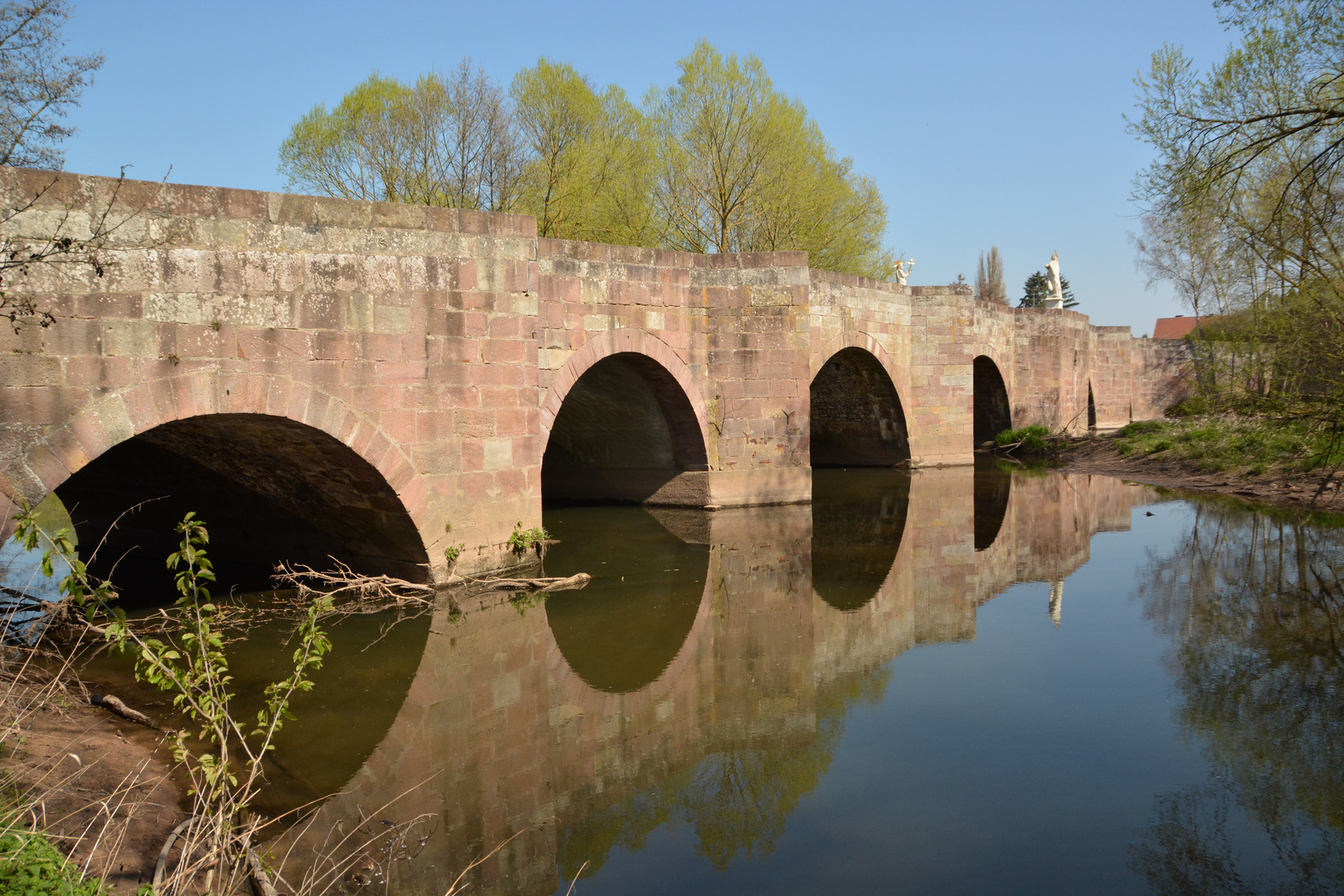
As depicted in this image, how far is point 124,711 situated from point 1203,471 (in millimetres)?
15182

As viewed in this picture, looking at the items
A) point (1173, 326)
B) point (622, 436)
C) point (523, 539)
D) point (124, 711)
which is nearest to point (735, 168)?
point (622, 436)

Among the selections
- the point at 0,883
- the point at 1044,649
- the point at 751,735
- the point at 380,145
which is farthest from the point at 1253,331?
the point at 380,145

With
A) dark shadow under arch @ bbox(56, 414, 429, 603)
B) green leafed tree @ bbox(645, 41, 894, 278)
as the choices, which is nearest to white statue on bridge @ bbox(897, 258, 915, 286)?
green leafed tree @ bbox(645, 41, 894, 278)

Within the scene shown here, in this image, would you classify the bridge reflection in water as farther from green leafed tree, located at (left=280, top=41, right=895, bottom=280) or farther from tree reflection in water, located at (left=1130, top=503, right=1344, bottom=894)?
green leafed tree, located at (left=280, top=41, right=895, bottom=280)

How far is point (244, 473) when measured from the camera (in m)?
8.08

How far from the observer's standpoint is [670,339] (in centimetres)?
1168

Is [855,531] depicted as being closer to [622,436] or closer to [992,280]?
[622,436]

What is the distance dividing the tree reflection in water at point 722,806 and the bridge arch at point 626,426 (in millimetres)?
6115

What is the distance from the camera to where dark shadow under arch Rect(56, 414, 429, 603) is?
7336mm

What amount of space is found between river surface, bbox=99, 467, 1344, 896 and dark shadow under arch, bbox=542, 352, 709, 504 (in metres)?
3.27

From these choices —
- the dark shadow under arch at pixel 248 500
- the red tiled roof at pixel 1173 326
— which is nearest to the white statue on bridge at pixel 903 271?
the dark shadow under arch at pixel 248 500

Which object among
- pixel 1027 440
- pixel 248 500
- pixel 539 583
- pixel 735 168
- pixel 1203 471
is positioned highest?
pixel 735 168

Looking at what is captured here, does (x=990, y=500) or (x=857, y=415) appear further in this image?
(x=857, y=415)

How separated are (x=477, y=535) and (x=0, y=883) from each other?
554cm
